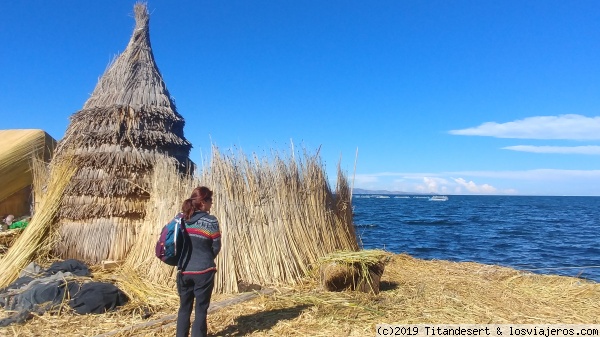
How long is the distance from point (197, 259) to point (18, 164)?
27.1 feet

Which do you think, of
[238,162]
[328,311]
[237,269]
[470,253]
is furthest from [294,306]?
[470,253]

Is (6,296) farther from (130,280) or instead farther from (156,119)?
(156,119)

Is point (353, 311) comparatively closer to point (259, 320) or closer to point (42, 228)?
point (259, 320)

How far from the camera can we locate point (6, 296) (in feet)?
18.2

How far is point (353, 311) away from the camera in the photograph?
518 centimetres

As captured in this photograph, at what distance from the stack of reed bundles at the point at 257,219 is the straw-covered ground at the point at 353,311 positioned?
1.31 ft

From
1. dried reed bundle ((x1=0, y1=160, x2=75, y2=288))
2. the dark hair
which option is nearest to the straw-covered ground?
the dark hair

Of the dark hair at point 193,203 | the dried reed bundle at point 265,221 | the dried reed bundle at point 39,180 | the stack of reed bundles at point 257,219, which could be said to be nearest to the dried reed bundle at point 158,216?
the stack of reed bundles at point 257,219

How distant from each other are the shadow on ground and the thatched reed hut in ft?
23.6

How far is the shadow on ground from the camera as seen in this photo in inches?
186

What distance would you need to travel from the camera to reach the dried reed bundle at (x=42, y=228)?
6.84 metres

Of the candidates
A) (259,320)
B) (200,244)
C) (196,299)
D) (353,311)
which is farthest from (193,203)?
(353,311)

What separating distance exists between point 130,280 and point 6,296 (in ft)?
4.72

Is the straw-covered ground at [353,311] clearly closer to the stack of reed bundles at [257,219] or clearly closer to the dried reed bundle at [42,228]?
the stack of reed bundles at [257,219]
